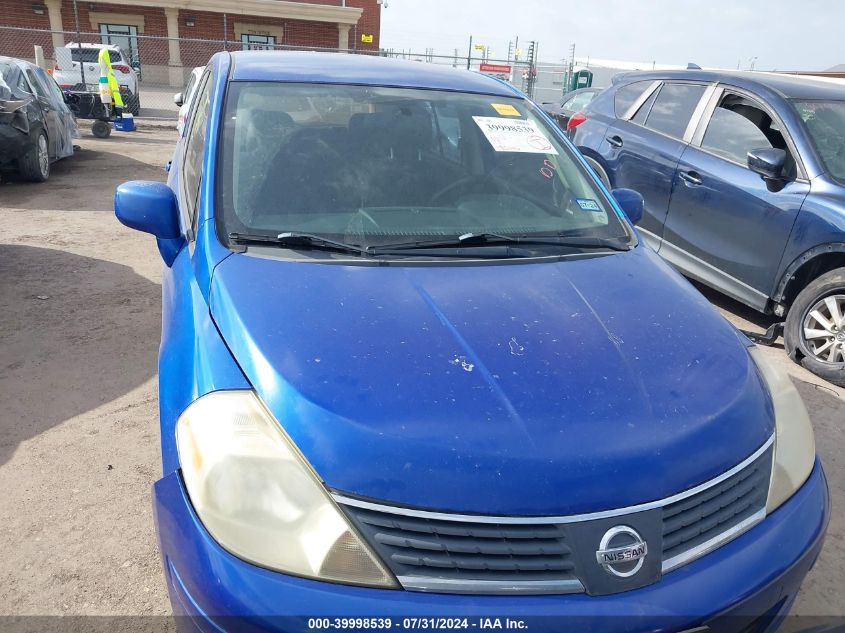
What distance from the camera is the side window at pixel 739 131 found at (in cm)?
475

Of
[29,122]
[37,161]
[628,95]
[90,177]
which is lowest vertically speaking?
[90,177]

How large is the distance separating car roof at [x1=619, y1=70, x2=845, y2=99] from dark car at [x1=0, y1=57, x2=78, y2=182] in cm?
762

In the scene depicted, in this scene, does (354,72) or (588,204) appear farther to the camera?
(354,72)

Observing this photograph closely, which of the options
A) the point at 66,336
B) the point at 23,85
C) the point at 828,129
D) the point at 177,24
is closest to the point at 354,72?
the point at 66,336

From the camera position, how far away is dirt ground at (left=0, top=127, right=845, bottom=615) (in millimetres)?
2330

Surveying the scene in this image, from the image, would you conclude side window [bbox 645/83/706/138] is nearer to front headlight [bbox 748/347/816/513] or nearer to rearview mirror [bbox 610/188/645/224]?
rearview mirror [bbox 610/188/645/224]

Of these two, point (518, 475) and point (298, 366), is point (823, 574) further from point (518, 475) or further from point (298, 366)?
point (298, 366)

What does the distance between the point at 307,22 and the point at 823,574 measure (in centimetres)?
3046

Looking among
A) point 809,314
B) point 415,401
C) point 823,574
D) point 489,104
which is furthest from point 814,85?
point 415,401

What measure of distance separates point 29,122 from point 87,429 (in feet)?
22.6

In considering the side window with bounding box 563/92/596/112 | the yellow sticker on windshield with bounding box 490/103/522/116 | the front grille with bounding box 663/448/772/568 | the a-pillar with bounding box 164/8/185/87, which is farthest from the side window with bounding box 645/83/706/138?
the a-pillar with bounding box 164/8/185/87

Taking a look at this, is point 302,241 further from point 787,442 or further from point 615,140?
point 615,140

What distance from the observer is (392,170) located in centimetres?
263

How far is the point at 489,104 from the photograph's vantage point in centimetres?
310
